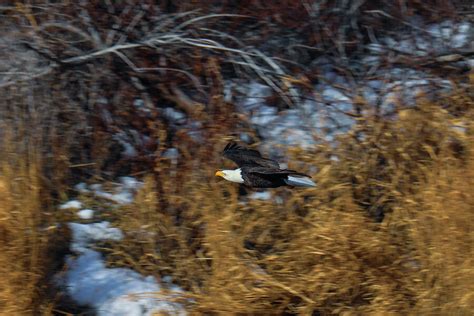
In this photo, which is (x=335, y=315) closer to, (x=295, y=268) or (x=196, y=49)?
(x=295, y=268)

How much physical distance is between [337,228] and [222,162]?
108cm

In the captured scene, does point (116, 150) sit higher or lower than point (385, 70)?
lower

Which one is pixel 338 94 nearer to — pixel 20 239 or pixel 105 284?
pixel 105 284

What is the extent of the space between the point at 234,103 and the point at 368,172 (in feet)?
3.75

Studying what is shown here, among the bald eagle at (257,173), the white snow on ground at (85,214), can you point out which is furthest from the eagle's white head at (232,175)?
the white snow on ground at (85,214)

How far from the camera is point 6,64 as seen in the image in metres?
5.66

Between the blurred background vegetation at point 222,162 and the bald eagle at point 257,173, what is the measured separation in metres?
0.17

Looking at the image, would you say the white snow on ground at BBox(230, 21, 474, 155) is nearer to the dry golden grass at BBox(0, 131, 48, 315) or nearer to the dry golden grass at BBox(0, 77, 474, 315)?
the dry golden grass at BBox(0, 77, 474, 315)

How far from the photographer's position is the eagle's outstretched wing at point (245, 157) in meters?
4.78

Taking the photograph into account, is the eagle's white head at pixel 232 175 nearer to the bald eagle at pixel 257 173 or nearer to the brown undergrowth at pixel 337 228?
the bald eagle at pixel 257 173

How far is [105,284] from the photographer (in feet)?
15.4

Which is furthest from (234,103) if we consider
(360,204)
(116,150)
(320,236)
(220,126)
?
(320,236)

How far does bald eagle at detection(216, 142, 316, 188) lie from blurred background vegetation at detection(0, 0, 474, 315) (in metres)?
0.17

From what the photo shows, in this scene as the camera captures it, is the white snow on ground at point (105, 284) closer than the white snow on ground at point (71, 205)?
Yes
